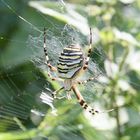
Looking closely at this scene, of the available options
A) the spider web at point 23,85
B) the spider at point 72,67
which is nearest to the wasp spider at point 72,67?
the spider at point 72,67

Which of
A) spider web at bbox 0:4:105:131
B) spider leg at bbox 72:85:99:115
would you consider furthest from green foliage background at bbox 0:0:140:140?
spider web at bbox 0:4:105:131

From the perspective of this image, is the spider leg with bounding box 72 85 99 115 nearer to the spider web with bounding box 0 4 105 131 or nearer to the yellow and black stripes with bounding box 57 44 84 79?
the spider web with bounding box 0 4 105 131

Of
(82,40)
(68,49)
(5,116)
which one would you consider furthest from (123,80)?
(5,116)

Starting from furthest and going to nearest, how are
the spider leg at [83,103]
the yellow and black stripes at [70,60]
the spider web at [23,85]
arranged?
the spider web at [23,85]
the spider leg at [83,103]
the yellow and black stripes at [70,60]

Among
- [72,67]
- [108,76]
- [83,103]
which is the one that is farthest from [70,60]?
[83,103]

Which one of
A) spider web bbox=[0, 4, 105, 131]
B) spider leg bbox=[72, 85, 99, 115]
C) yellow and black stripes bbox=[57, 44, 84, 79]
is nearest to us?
yellow and black stripes bbox=[57, 44, 84, 79]

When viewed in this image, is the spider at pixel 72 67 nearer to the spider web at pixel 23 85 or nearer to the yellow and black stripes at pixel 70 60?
the yellow and black stripes at pixel 70 60

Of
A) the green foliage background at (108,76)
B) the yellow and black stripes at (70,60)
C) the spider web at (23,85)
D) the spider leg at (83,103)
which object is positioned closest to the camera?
the yellow and black stripes at (70,60)

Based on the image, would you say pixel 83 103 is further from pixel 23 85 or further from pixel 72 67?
pixel 23 85
